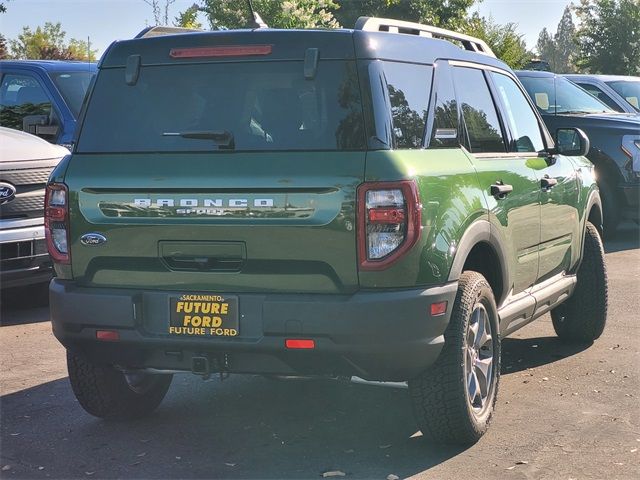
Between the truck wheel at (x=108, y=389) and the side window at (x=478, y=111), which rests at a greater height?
the side window at (x=478, y=111)

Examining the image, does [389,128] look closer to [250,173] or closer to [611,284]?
[250,173]

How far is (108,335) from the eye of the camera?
455cm

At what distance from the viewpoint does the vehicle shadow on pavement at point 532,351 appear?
256 inches

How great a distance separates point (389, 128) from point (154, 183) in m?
1.04

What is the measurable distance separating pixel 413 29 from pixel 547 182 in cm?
138

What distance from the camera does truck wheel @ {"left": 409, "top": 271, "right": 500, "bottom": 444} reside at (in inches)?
180

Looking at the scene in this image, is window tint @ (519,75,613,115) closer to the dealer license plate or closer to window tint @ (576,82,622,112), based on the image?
window tint @ (576,82,622,112)

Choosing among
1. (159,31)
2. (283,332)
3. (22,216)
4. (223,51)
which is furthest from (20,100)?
(283,332)

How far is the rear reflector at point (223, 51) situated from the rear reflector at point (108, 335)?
1276 mm

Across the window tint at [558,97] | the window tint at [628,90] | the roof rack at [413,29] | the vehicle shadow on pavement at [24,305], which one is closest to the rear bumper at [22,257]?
the vehicle shadow on pavement at [24,305]

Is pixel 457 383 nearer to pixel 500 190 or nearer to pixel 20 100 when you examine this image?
pixel 500 190

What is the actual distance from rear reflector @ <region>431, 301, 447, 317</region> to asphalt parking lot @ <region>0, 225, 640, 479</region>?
0.69 metres

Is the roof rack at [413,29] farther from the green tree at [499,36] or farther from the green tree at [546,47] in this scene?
the green tree at [546,47]

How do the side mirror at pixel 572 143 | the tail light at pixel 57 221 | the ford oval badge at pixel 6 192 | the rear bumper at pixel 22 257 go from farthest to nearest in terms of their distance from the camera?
the ford oval badge at pixel 6 192, the rear bumper at pixel 22 257, the side mirror at pixel 572 143, the tail light at pixel 57 221
